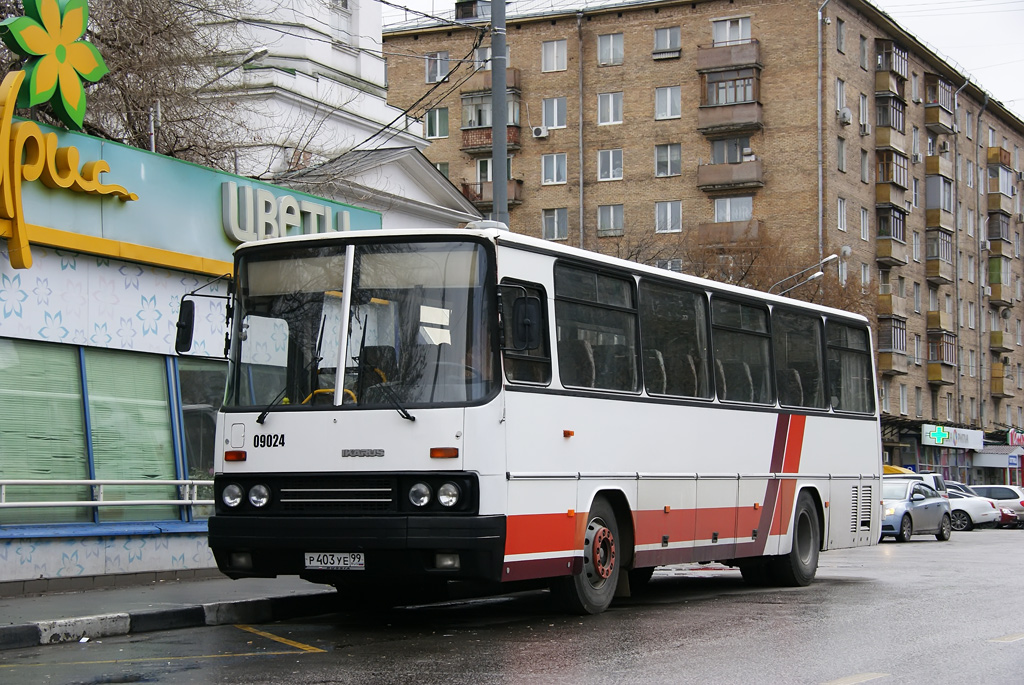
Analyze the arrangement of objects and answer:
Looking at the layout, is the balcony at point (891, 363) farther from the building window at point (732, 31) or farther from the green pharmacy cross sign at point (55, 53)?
the green pharmacy cross sign at point (55, 53)

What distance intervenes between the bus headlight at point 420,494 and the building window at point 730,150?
51359 mm

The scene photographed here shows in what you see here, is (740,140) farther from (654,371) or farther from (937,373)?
(654,371)

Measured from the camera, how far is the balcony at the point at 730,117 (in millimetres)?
59725

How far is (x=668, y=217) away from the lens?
202 ft

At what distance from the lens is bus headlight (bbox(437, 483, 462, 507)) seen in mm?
10711

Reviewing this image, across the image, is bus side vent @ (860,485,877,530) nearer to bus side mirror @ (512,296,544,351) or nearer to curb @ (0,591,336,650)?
curb @ (0,591,336,650)

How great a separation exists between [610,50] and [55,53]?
49.5 meters

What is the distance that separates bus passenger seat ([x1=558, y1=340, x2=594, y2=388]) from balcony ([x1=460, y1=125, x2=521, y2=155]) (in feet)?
170

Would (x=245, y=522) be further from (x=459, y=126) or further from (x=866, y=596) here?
(x=459, y=126)

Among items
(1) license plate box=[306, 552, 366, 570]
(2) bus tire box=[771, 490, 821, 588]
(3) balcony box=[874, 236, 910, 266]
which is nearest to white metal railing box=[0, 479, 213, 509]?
(1) license plate box=[306, 552, 366, 570]

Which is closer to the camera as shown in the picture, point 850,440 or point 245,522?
point 245,522

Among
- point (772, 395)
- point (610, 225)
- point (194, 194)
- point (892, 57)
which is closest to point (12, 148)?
point (194, 194)

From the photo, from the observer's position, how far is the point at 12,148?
14453 mm

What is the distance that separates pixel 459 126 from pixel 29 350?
5160 cm
